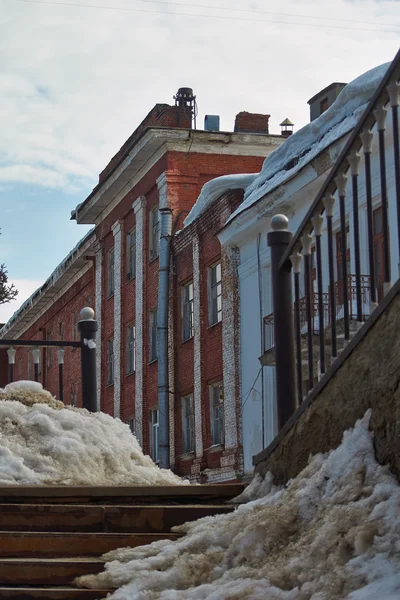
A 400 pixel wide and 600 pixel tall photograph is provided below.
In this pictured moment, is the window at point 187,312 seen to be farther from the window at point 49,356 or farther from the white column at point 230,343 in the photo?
the window at point 49,356

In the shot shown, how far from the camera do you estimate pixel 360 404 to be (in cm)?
486

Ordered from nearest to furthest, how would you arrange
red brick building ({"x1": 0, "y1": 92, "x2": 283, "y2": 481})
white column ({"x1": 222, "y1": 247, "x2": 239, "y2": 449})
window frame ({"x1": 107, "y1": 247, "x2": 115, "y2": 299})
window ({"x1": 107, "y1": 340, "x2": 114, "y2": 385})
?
white column ({"x1": 222, "y1": 247, "x2": 239, "y2": 449}) < red brick building ({"x1": 0, "y1": 92, "x2": 283, "y2": 481}) < window ({"x1": 107, "y1": 340, "x2": 114, "y2": 385}) < window frame ({"x1": 107, "y1": 247, "x2": 115, "y2": 299})

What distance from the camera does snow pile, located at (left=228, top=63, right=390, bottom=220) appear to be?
665 inches

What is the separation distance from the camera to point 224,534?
4.91 metres

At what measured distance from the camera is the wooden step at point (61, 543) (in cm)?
532

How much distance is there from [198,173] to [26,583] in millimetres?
24627

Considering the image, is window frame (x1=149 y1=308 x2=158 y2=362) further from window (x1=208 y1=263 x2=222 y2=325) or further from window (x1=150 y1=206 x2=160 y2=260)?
window (x1=208 y1=263 x2=222 y2=325)

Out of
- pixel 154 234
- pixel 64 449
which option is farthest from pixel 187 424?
pixel 64 449

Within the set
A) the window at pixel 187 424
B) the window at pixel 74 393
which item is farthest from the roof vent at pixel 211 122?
the window at pixel 74 393

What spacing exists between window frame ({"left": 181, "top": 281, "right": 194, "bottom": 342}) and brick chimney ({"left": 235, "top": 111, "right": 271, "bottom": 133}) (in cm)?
629

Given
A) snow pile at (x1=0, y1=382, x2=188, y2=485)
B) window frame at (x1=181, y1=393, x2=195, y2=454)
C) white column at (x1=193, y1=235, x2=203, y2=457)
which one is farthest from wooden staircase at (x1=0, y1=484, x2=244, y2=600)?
window frame at (x1=181, y1=393, x2=195, y2=454)

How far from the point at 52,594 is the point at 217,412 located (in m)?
20.1

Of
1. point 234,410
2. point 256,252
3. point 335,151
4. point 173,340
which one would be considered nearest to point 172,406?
point 173,340

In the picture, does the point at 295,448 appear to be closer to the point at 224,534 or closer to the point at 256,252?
the point at 224,534
